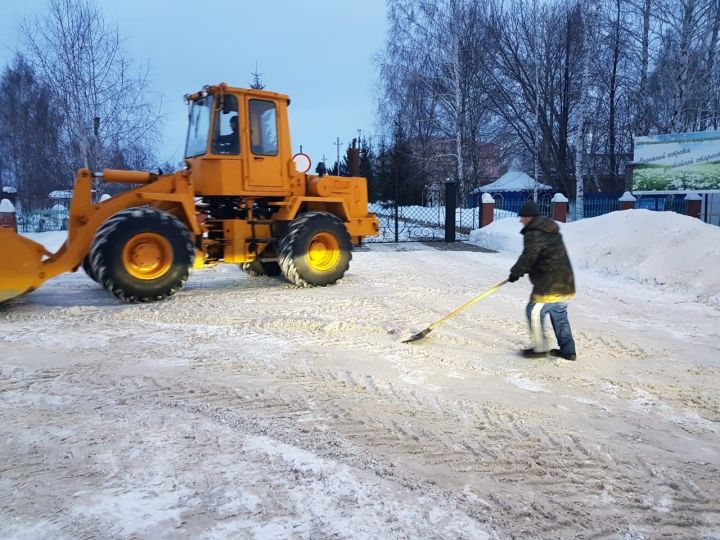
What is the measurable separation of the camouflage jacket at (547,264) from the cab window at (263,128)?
4840mm

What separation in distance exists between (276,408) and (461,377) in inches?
Answer: 63.1

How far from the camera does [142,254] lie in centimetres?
724

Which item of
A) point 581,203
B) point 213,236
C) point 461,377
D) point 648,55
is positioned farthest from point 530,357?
point 648,55

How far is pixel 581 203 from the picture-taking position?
23250 millimetres

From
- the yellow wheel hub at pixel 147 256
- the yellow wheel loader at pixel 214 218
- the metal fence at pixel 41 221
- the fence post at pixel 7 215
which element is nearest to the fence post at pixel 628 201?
the yellow wheel loader at pixel 214 218

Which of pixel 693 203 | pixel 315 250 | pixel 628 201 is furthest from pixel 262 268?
pixel 693 203

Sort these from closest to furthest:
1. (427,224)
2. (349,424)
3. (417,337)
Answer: (349,424), (417,337), (427,224)

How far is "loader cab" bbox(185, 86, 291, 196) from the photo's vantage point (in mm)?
8173

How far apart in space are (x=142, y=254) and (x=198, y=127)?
2.35m

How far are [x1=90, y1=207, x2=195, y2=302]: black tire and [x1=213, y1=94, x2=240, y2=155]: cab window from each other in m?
1.39

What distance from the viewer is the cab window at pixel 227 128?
810 cm

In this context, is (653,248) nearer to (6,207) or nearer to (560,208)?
(560,208)

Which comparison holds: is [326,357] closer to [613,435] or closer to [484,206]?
[613,435]

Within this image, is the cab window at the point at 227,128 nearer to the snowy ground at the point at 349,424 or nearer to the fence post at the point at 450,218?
the snowy ground at the point at 349,424
